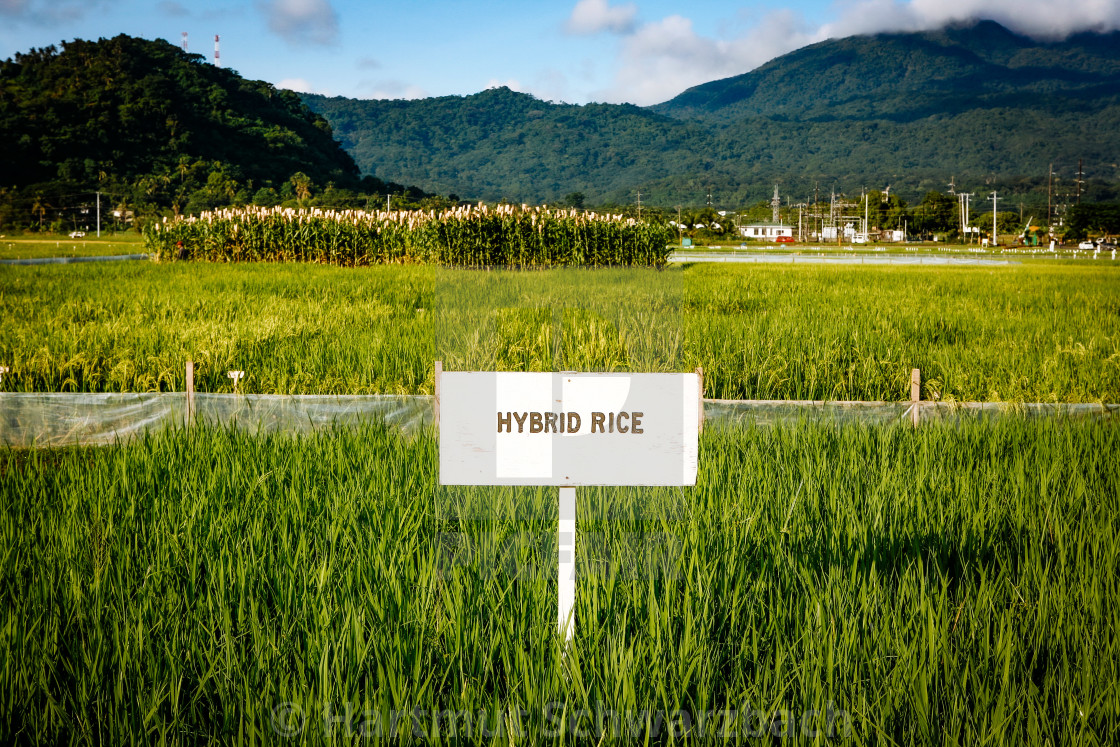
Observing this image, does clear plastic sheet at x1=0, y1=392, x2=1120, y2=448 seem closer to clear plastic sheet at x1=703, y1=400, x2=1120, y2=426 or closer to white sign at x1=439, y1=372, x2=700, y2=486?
clear plastic sheet at x1=703, y1=400, x2=1120, y2=426

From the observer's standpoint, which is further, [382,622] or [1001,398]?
[1001,398]

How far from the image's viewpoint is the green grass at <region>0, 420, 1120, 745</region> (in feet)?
6.70

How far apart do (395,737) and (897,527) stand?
221 cm

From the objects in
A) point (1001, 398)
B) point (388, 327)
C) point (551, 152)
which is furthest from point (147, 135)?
point (1001, 398)

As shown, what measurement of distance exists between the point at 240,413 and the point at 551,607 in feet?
11.3

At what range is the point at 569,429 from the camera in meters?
2.02

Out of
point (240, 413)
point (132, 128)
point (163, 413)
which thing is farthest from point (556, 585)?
point (132, 128)

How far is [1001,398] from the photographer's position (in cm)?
623

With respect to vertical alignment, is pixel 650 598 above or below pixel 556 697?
above

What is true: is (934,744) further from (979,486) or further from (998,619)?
(979,486)

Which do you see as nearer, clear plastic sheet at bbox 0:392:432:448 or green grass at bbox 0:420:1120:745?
green grass at bbox 0:420:1120:745

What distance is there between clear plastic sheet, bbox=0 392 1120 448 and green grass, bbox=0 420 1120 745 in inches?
51.2

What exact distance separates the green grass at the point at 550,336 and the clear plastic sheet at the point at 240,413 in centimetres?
59

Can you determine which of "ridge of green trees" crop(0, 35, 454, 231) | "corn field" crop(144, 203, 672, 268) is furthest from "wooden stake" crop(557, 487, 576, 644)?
"ridge of green trees" crop(0, 35, 454, 231)
